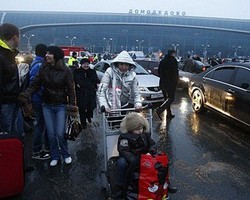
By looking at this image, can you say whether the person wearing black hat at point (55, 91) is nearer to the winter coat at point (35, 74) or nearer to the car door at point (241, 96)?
the winter coat at point (35, 74)

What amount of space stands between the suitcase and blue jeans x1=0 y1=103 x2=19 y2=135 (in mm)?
476

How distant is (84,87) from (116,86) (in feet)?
8.71

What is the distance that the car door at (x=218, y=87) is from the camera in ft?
24.2

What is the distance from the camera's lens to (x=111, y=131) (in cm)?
396

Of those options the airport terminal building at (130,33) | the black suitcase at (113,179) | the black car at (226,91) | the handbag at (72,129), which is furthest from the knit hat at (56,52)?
the airport terminal building at (130,33)

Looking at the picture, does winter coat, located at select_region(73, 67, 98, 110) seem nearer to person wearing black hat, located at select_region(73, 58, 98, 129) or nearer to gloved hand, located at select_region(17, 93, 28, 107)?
person wearing black hat, located at select_region(73, 58, 98, 129)

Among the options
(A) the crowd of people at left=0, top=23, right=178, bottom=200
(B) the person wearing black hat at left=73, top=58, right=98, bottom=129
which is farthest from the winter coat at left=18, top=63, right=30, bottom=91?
(B) the person wearing black hat at left=73, top=58, right=98, bottom=129

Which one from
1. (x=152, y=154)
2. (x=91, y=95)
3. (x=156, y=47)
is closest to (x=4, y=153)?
→ (x=152, y=154)

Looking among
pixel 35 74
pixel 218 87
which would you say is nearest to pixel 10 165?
pixel 35 74

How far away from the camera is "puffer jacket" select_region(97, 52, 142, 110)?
422 centimetres

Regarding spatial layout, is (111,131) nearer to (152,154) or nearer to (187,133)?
(152,154)

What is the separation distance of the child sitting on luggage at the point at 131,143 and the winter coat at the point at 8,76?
160cm

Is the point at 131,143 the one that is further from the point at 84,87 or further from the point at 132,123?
the point at 84,87

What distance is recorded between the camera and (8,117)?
412 cm
